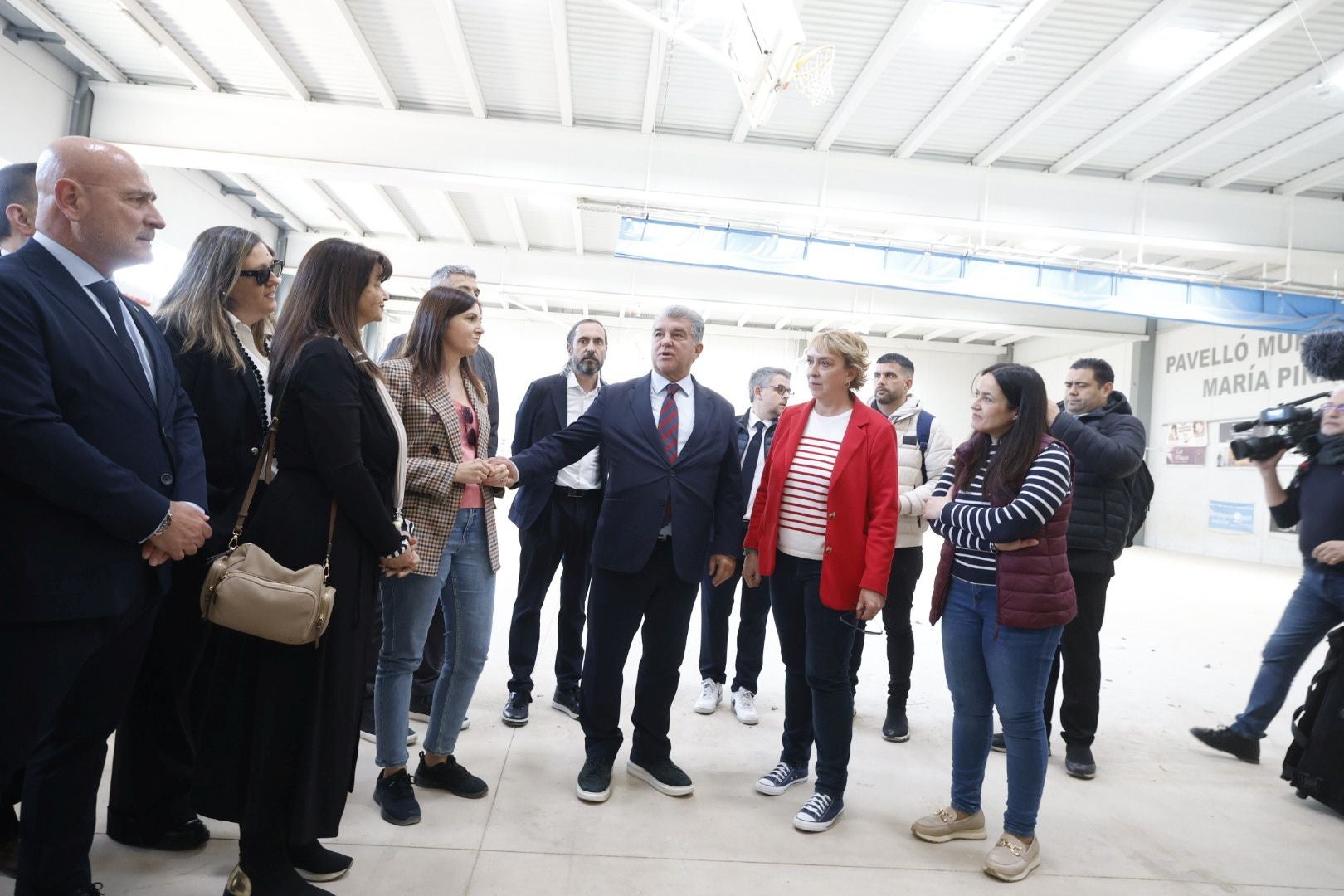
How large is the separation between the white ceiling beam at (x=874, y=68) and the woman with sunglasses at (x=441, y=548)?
517 cm

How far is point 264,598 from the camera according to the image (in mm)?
1688

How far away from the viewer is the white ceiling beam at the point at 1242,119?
6.66 m

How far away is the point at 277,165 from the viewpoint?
8.07 metres

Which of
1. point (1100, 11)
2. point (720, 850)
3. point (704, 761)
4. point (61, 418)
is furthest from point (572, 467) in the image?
point (1100, 11)

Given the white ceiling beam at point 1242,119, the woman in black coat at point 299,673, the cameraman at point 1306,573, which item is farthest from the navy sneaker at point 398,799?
the white ceiling beam at point 1242,119

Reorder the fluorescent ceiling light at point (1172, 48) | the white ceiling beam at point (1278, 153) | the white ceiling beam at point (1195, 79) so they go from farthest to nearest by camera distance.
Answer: the white ceiling beam at point (1278, 153) < the fluorescent ceiling light at point (1172, 48) < the white ceiling beam at point (1195, 79)

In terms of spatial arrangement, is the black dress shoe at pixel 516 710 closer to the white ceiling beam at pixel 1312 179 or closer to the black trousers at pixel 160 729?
the black trousers at pixel 160 729

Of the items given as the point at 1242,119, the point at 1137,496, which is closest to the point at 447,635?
the point at 1137,496

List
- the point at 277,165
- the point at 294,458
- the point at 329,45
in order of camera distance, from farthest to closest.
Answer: the point at 277,165, the point at 329,45, the point at 294,458

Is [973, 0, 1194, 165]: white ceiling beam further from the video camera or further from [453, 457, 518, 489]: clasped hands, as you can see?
[453, 457, 518, 489]: clasped hands

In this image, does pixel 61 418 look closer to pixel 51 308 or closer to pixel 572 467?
pixel 51 308

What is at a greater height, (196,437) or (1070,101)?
(1070,101)

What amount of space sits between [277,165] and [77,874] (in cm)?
786

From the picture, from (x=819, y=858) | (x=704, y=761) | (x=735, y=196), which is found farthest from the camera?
(x=735, y=196)
